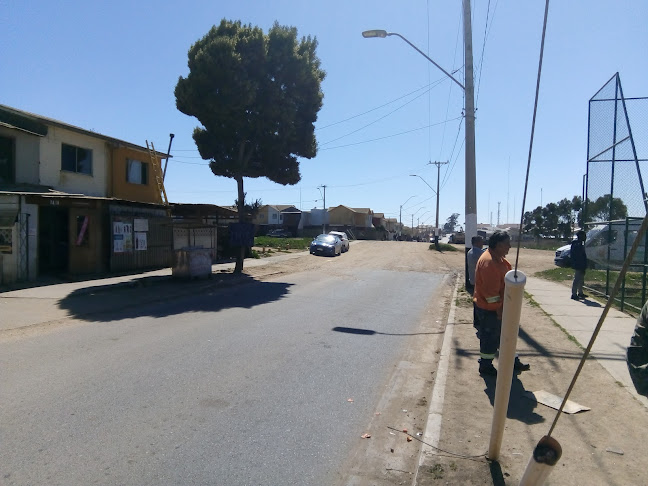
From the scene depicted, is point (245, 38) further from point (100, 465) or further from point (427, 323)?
point (100, 465)

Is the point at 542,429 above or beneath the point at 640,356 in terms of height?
beneath

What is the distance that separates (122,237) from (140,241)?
102cm

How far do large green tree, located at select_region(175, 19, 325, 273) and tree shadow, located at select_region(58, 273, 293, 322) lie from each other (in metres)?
3.87

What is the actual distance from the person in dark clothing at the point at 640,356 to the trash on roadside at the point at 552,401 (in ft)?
8.30

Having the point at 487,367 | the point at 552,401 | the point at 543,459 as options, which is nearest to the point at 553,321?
the point at 487,367

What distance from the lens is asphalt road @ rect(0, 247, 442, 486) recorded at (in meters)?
3.98

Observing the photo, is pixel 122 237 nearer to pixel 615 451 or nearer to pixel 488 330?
pixel 488 330

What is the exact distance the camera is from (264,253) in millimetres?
31078

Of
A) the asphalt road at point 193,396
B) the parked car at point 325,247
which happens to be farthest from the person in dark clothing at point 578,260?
the parked car at point 325,247

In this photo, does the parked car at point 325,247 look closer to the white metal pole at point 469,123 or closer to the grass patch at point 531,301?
the white metal pole at point 469,123

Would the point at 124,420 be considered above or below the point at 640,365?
below

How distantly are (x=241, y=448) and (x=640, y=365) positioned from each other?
3054mm

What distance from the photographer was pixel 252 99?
59.5 ft

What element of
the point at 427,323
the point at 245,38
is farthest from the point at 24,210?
the point at 427,323
